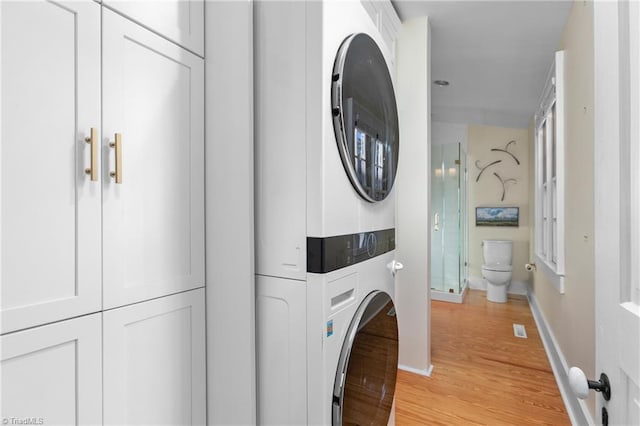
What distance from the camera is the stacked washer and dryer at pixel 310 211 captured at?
92 centimetres

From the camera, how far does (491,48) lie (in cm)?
272

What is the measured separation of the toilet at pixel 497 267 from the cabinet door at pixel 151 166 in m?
4.24

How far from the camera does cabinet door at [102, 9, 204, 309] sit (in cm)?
80

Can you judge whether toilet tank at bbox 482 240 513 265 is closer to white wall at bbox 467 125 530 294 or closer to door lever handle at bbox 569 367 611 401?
white wall at bbox 467 125 530 294

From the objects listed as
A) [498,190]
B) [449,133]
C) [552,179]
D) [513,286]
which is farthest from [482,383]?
[449,133]

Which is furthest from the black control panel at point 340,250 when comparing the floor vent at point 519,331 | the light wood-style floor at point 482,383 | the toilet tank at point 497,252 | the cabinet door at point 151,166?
the toilet tank at point 497,252

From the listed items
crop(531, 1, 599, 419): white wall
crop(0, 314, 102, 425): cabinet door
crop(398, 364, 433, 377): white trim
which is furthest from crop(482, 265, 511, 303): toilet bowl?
crop(0, 314, 102, 425): cabinet door

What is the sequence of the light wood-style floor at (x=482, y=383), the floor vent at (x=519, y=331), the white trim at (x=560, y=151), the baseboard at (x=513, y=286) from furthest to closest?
the baseboard at (x=513, y=286)
the floor vent at (x=519, y=331)
the white trim at (x=560, y=151)
the light wood-style floor at (x=482, y=383)

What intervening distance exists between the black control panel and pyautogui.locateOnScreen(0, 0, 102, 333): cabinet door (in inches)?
19.7

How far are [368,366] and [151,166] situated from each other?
91cm

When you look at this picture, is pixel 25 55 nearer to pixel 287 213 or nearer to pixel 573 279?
pixel 287 213

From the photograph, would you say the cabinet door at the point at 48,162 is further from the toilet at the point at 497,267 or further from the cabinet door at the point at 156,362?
the toilet at the point at 497,267

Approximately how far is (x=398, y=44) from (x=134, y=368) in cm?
250

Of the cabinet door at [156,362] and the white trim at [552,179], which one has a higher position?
the white trim at [552,179]
